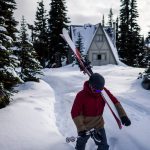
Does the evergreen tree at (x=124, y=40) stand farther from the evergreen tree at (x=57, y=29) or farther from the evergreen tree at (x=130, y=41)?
the evergreen tree at (x=57, y=29)

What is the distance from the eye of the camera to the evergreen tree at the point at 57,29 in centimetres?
4181

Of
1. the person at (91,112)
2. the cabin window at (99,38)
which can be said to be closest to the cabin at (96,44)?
the cabin window at (99,38)

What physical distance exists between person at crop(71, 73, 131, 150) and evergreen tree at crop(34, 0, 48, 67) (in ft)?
105

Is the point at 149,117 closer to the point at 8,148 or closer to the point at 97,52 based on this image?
the point at 8,148

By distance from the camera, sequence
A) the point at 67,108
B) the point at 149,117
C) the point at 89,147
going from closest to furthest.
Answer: the point at 89,147 → the point at 149,117 → the point at 67,108

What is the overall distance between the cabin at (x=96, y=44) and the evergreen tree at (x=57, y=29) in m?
2.80

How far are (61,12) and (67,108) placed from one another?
1277 inches

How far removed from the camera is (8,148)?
622 cm

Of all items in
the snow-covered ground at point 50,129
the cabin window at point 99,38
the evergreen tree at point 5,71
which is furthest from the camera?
the cabin window at point 99,38

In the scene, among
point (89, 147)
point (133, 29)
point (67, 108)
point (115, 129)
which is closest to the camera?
point (89, 147)

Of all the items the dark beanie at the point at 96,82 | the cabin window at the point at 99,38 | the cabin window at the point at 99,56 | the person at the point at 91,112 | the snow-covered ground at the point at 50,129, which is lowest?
the cabin window at the point at 99,56

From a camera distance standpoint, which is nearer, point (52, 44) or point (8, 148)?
point (8, 148)

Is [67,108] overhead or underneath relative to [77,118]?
underneath

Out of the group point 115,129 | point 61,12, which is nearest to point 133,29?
point 61,12
